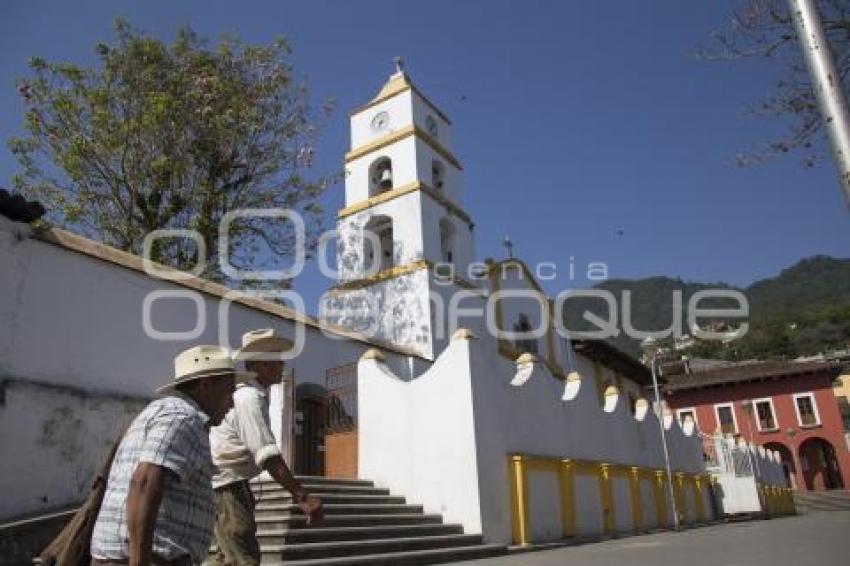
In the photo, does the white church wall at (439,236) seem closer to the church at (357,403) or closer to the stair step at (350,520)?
the church at (357,403)

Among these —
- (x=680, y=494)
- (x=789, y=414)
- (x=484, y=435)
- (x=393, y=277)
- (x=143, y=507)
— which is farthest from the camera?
(x=789, y=414)

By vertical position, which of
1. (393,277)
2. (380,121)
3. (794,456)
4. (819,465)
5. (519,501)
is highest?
(380,121)

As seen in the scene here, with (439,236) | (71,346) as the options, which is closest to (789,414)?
(439,236)

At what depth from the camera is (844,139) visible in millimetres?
3850

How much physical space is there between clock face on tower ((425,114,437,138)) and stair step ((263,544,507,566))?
16098mm

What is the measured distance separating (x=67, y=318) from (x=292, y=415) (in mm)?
4368

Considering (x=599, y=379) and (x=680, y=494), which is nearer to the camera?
(x=680, y=494)

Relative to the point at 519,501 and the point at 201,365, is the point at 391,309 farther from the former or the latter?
the point at 201,365

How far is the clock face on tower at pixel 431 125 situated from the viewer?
75.0 ft

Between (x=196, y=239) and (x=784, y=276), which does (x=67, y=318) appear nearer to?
(x=196, y=239)

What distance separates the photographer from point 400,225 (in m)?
20.6

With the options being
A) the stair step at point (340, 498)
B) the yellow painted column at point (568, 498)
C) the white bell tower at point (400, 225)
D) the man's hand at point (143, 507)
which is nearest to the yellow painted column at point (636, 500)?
the yellow painted column at point (568, 498)

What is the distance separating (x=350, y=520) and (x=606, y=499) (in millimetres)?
6804

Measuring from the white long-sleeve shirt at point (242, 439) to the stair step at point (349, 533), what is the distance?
346 cm
